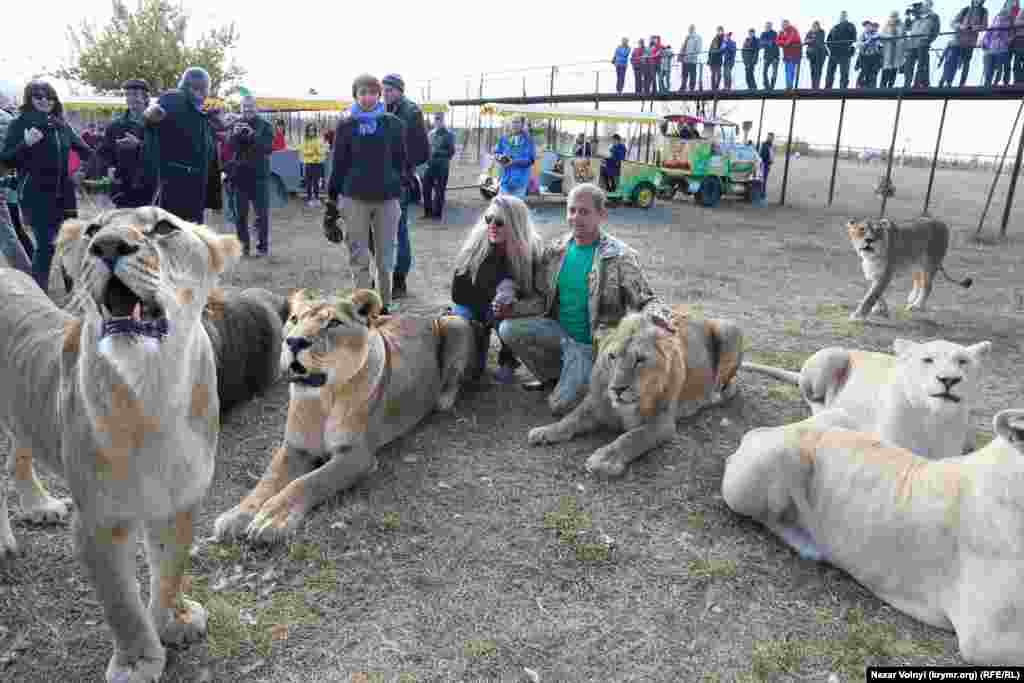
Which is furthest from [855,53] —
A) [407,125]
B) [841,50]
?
[407,125]

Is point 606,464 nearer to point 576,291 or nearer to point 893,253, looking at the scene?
point 576,291

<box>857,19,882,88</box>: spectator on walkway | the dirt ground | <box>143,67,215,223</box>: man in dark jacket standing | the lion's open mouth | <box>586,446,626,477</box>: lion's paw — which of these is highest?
<box>857,19,882,88</box>: spectator on walkway

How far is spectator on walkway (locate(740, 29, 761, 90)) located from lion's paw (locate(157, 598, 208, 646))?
72.8ft

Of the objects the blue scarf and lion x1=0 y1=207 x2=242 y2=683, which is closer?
lion x1=0 y1=207 x2=242 y2=683

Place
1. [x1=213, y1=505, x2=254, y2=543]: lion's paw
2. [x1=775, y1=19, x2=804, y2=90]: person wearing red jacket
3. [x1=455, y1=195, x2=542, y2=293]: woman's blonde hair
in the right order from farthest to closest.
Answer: [x1=775, y1=19, x2=804, y2=90]: person wearing red jacket, [x1=455, y1=195, x2=542, y2=293]: woman's blonde hair, [x1=213, y1=505, x2=254, y2=543]: lion's paw

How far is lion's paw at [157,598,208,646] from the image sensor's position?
99.5 inches

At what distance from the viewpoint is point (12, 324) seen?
2.63 meters

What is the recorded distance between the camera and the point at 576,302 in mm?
5078

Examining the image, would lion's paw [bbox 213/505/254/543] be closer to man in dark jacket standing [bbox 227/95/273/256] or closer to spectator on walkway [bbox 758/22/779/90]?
man in dark jacket standing [bbox 227/95/273/256]

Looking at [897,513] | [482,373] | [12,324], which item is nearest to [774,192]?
[482,373]

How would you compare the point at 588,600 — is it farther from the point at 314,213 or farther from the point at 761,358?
the point at 314,213

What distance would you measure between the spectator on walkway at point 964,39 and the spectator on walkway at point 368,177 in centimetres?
1554

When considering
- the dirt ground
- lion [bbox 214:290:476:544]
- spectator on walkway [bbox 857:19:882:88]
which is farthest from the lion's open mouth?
spectator on walkway [bbox 857:19:882:88]

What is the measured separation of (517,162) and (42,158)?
1046 centimetres
